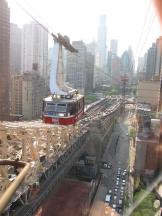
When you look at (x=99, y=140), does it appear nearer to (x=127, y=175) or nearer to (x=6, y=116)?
(x=127, y=175)

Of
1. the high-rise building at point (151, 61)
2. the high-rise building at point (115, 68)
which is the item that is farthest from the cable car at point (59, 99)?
the high-rise building at point (115, 68)

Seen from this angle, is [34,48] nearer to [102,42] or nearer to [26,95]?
[26,95]

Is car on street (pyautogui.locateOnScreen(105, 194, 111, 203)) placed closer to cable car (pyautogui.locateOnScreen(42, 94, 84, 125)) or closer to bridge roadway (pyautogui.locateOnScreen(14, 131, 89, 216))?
bridge roadway (pyautogui.locateOnScreen(14, 131, 89, 216))

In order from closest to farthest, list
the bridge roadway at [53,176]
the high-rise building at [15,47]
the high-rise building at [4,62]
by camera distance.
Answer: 1. the bridge roadway at [53,176]
2. the high-rise building at [4,62]
3. the high-rise building at [15,47]

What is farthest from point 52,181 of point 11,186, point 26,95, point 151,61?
point 151,61

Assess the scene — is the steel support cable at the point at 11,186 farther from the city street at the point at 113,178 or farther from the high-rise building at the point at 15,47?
the high-rise building at the point at 15,47
